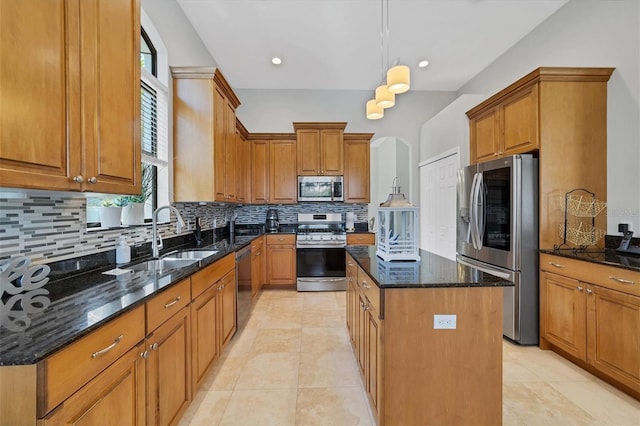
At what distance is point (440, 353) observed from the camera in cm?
139

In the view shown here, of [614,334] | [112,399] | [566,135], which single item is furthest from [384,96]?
[112,399]

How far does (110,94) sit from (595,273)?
326 cm

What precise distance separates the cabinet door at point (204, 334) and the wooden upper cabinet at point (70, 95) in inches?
33.2

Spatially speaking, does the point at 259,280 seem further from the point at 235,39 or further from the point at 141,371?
the point at 235,39

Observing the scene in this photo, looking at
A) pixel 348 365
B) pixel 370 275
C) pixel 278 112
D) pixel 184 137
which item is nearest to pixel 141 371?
pixel 370 275

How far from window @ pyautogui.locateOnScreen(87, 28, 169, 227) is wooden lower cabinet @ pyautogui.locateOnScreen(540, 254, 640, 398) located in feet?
11.7

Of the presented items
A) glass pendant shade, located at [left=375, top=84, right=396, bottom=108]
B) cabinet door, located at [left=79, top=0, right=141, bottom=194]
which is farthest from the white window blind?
glass pendant shade, located at [left=375, top=84, right=396, bottom=108]

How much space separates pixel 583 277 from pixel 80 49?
337 centimetres

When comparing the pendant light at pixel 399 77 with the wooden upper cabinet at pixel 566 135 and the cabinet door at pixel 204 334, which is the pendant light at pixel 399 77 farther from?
the cabinet door at pixel 204 334

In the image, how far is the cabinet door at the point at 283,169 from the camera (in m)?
4.57

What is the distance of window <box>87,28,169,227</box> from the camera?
245cm

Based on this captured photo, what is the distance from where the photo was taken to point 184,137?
274 centimetres

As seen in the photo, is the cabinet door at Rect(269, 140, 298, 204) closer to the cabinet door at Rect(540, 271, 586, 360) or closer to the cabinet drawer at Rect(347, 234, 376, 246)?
the cabinet drawer at Rect(347, 234, 376, 246)

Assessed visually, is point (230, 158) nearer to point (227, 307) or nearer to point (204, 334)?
point (227, 307)
